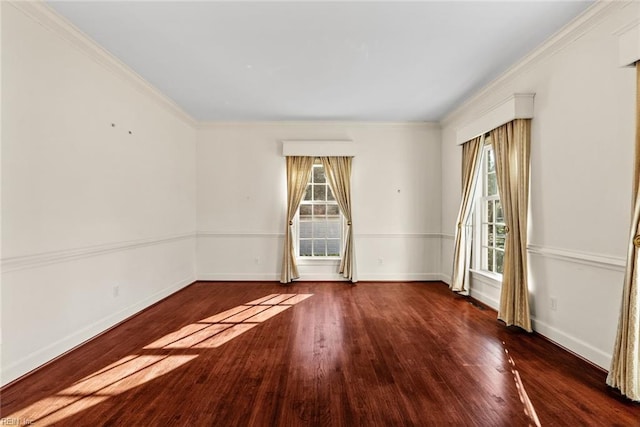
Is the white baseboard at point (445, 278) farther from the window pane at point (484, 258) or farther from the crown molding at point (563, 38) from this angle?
the crown molding at point (563, 38)

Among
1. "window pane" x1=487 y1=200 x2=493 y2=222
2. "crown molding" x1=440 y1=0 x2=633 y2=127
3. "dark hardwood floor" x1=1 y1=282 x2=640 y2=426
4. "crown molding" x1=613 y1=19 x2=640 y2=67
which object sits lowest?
"dark hardwood floor" x1=1 y1=282 x2=640 y2=426

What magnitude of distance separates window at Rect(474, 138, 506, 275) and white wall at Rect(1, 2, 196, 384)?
4.46m

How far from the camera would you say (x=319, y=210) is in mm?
5633

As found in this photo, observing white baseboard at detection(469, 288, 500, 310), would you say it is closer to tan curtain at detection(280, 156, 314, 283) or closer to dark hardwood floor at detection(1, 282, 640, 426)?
dark hardwood floor at detection(1, 282, 640, 426)

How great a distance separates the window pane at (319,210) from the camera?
563cm

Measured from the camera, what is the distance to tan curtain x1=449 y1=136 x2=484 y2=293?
14.1ft

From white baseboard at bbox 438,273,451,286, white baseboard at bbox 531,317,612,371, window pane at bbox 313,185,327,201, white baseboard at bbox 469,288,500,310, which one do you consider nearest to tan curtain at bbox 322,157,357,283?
window pane at bbox 313,185,327,201

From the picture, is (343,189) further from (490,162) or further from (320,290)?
(490,162)

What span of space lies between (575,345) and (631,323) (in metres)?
0.82

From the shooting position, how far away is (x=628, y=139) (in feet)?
7.41

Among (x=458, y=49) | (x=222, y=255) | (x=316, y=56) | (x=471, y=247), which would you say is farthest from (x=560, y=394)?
(x=222, y=255)

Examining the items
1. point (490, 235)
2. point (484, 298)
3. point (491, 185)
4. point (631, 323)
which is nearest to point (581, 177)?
point (631, 323)

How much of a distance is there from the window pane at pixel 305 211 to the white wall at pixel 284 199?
36 centimetres

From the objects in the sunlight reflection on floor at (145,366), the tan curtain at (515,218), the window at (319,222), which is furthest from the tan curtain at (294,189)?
the tan curtain at (515,218)
